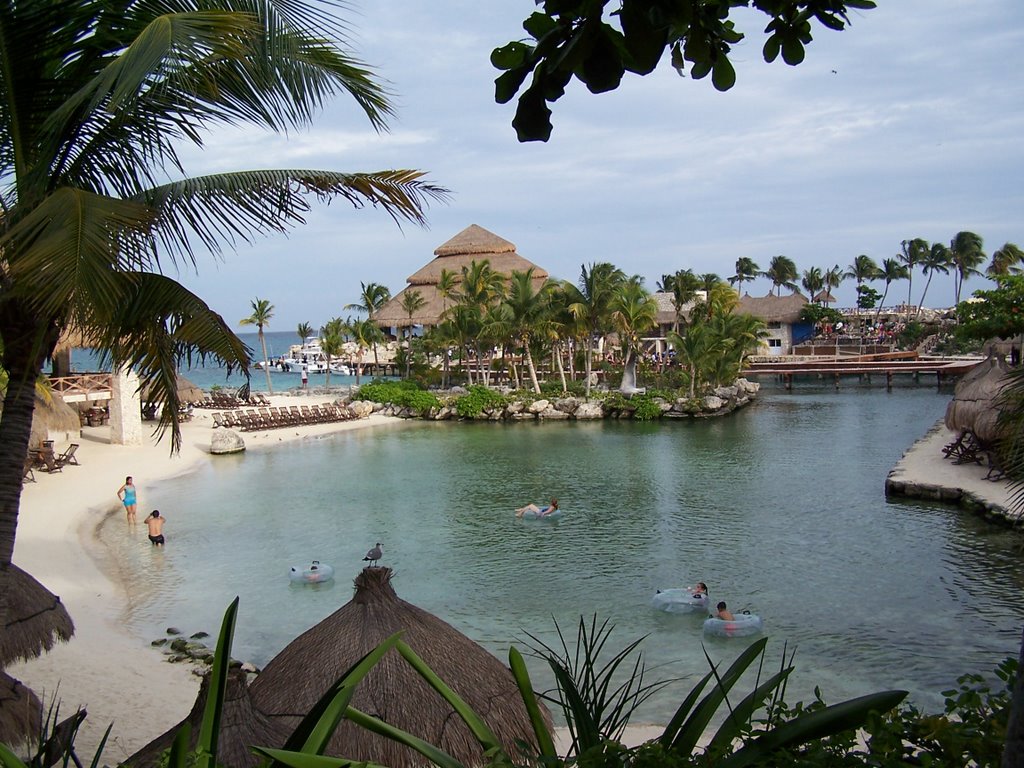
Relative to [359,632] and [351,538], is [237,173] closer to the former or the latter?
[359,632]

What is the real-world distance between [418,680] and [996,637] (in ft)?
24.8

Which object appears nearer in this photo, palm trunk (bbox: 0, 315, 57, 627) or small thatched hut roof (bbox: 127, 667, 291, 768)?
small thatched hut roof (bbox: 127, 667, 291, 768)

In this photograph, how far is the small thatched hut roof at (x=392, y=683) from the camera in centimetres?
571

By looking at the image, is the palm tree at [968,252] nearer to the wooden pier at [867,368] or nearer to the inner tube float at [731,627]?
the wooden pier at [867,368]

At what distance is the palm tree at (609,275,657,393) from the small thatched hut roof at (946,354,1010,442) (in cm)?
1518

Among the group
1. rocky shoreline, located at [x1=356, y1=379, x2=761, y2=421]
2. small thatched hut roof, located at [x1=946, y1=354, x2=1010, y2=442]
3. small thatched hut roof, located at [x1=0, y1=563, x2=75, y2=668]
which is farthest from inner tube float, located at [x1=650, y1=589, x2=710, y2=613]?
rocky shoreline, located at [x1=356, y1=379, x2=761, y2=421]

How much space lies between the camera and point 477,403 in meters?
34.1

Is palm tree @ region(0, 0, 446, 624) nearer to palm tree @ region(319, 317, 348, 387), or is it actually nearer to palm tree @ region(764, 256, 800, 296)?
palm tree @ region(319, 317, 348, 387)

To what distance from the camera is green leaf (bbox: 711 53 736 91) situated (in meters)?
2.10

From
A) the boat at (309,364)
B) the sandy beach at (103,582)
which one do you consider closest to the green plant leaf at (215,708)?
the sandy beach at (103,582)

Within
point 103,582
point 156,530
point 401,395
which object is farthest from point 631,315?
point 103,582

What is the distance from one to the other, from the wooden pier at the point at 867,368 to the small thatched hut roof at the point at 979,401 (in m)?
23.9

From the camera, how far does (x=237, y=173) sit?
17.6 feet

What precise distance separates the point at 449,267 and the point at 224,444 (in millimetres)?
24850
